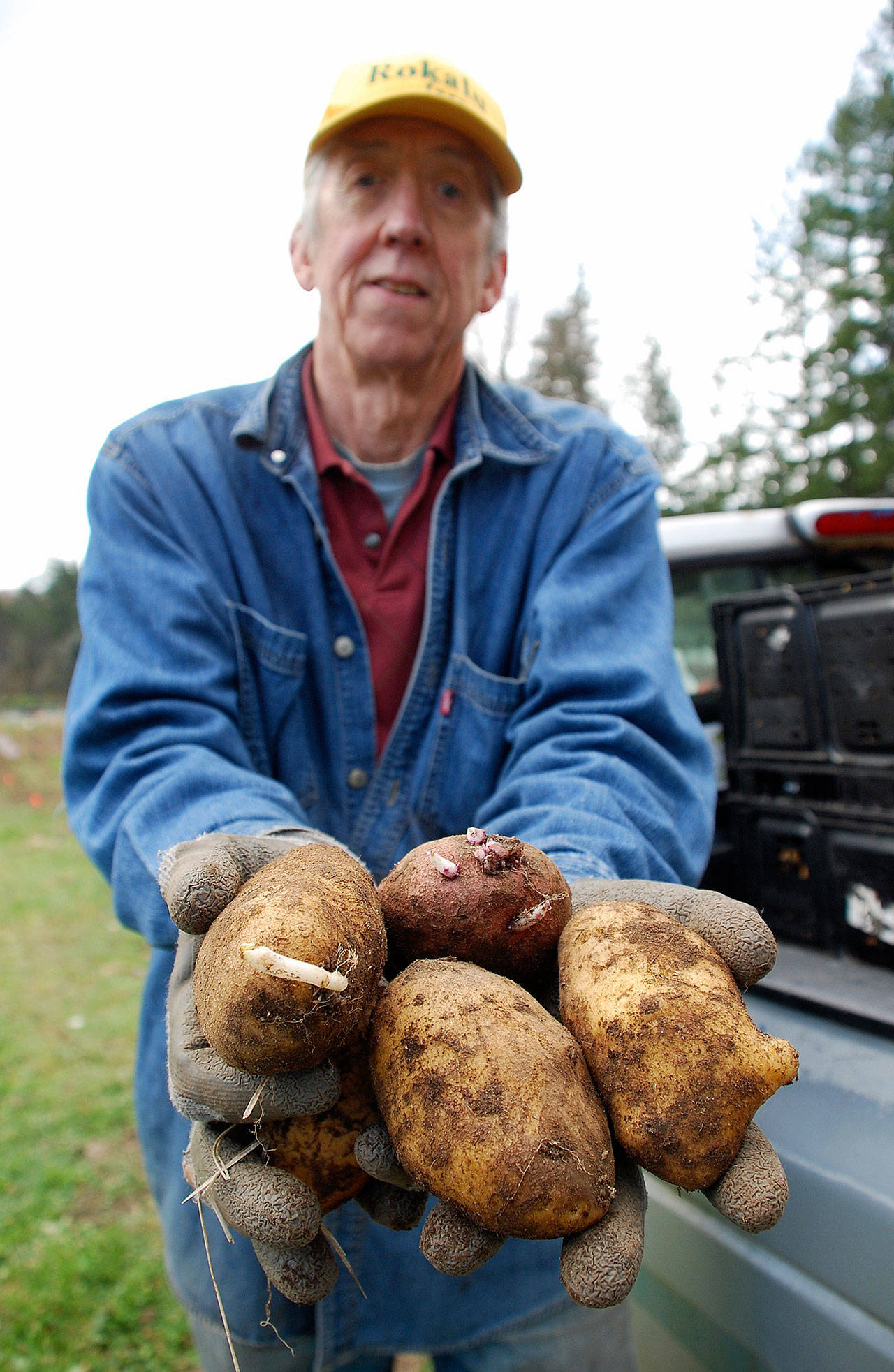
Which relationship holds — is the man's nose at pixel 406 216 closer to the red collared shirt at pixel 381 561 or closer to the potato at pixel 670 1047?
the red collared shirt at pixel 381 561

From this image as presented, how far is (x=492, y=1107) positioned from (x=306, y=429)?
1756 mm

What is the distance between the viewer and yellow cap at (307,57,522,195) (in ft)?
6.66

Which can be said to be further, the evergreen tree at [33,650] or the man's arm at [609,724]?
the evergreen tree at [33,650]

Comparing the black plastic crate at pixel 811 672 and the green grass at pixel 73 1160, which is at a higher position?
the black plastic crate at pixel 811 672

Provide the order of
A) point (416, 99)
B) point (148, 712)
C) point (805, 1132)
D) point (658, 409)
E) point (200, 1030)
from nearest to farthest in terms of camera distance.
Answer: point (200, 1030) < point (805, 1132) < point (148, 712) < point (416, 99) < point (658, 409)

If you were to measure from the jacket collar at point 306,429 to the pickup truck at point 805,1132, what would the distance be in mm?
845

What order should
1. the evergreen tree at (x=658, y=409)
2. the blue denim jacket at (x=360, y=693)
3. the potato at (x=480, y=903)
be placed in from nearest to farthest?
1. the potato at (x=480, y=903)
2. the blue denim jacket at (x=360, y=693)
3. the evergreen tree at (x=658, y=409)

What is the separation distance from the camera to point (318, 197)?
2.22m

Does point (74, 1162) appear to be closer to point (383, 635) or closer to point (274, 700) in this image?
point (274, 700)

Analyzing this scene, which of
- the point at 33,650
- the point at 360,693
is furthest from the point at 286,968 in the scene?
the point at 33,650

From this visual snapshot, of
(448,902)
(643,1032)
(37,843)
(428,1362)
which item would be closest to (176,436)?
(448,902)

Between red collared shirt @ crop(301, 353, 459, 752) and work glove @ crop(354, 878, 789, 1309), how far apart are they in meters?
1.15

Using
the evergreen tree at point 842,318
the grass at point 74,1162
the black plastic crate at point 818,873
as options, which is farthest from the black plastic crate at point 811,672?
the evergreen tree at point 842,318

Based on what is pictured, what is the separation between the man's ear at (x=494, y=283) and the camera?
A: 7.93 ft
